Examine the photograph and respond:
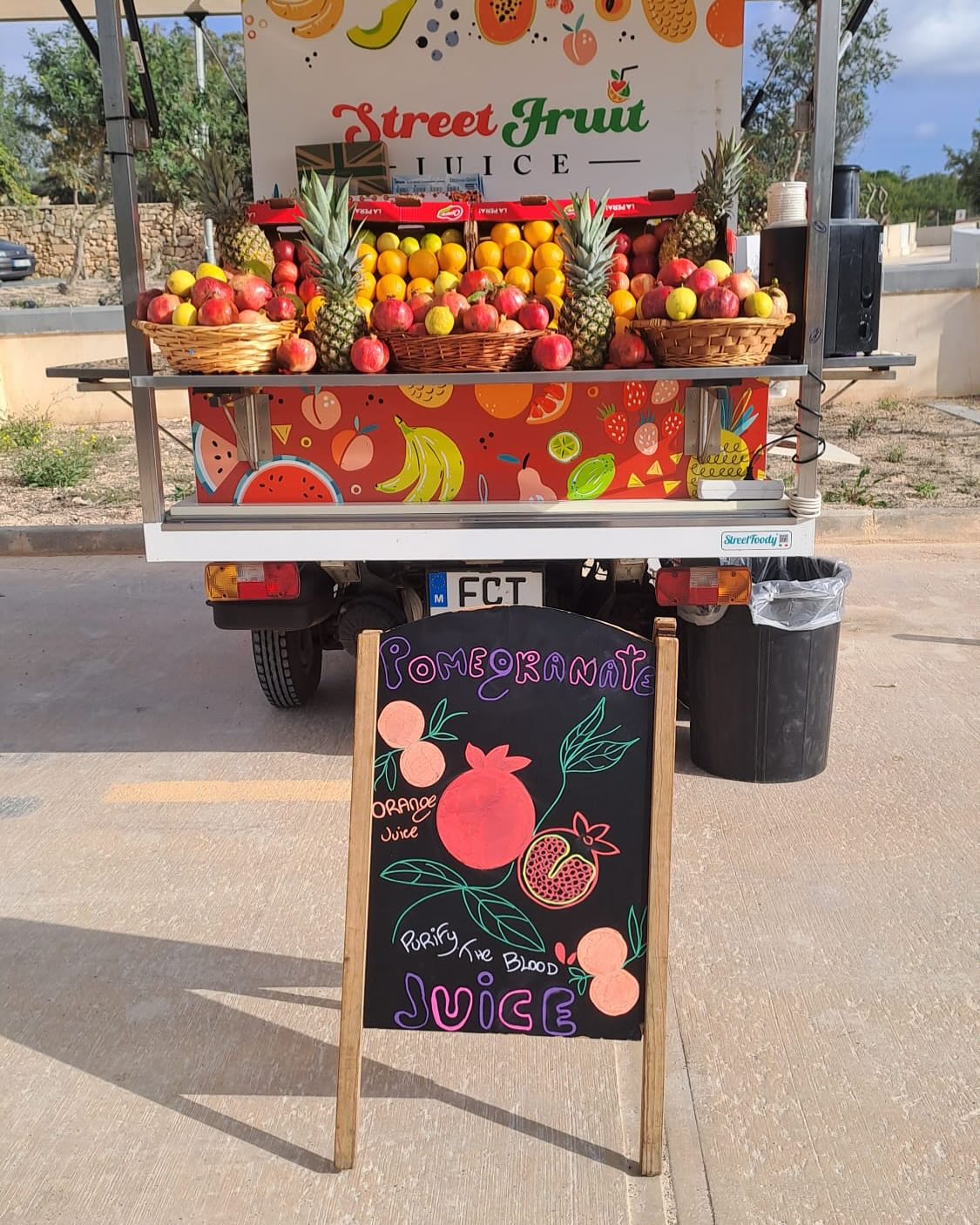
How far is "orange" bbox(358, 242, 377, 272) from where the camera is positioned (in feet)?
15.7

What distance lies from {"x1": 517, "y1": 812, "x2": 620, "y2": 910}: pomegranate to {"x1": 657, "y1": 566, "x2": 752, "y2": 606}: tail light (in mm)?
1966

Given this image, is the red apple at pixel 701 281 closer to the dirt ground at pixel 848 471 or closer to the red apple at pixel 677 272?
the red apple at pixel 677 272

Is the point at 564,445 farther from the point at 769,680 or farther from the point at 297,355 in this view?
the point at 769,680

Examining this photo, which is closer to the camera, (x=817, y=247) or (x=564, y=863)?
(x=564, y=863)

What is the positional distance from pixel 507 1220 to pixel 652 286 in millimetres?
3506

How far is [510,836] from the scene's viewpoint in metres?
2.69

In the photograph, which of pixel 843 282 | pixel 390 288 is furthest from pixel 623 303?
pixel 390 288

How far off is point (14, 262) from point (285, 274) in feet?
90.8

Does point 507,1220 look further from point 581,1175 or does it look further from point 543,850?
point 543,850

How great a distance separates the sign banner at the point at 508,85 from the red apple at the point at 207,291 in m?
1.60

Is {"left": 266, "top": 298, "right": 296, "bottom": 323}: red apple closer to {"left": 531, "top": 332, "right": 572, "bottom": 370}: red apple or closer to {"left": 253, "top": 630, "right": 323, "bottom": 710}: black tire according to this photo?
{"left": 531, "top": 332, "right": 572, "bottom": 370}: red apple

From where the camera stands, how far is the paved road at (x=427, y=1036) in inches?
101

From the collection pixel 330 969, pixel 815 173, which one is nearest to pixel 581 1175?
pixel 330 969

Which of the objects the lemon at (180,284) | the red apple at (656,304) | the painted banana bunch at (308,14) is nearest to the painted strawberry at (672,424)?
the red apple at (656,304)
